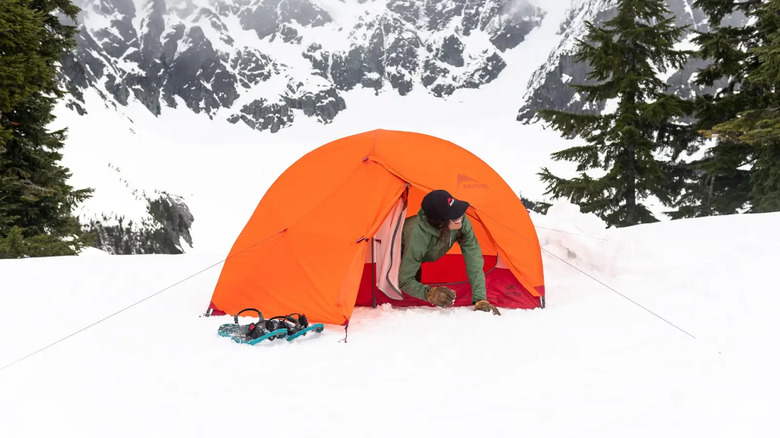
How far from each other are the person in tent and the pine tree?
9928 mm

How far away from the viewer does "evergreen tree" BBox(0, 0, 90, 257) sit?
324 inches

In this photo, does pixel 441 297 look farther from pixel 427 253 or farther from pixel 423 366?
pixel 423 366

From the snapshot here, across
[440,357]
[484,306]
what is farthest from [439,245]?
[440,357]

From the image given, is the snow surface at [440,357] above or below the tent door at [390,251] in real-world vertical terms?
below

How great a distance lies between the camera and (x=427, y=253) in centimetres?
467

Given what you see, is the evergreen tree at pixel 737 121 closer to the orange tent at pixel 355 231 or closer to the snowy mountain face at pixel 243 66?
the orange tent at pixel 355 231

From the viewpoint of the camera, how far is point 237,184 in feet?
315

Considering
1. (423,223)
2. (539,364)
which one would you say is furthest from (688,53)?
(539,364)

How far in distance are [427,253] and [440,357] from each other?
146 centimetres

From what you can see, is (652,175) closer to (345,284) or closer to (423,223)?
(423,223)

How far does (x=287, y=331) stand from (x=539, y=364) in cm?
196

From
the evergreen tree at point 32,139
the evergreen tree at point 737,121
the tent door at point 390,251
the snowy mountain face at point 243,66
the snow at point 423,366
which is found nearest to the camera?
the snow at point 423,366

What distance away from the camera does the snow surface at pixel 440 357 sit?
2562 mm

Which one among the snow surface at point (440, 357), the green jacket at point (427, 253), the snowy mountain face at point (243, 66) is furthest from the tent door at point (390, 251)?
the snowy mountain face at point (243, 66)
